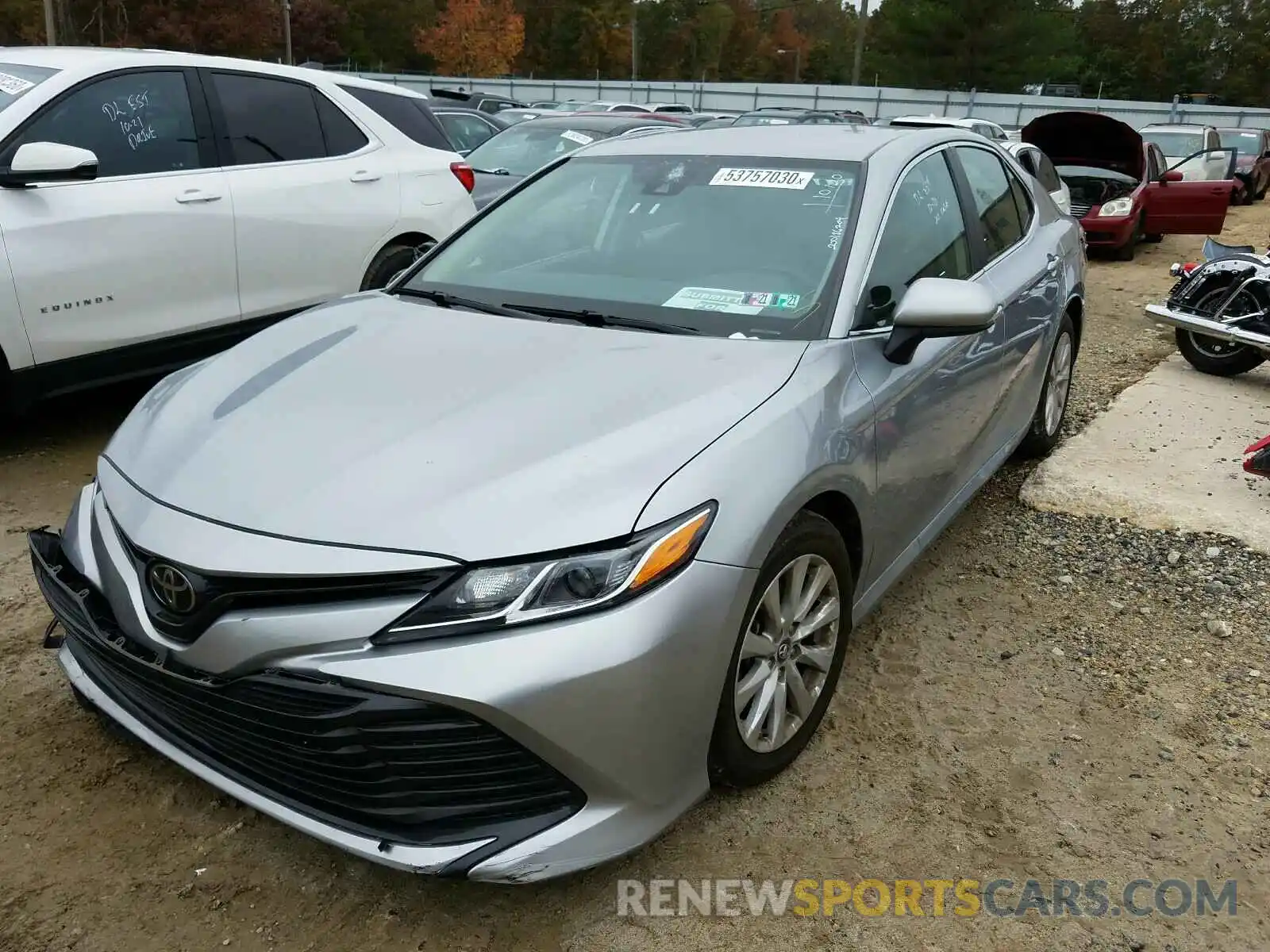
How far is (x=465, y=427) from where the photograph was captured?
2258 millimetres

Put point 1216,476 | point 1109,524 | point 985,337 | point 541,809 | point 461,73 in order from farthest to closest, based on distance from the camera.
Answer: point 461,73 → point 1216,476 → point 1109,524 → point 985,337 → point 541,809

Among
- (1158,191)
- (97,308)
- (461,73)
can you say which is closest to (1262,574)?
(97,308)

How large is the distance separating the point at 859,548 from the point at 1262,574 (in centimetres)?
213

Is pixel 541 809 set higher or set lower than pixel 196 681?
lower

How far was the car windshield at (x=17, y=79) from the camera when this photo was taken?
14.0 feet

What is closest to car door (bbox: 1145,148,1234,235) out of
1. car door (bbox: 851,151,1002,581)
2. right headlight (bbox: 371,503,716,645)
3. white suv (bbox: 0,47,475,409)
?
white suv (bbox: 0,47,475,409)

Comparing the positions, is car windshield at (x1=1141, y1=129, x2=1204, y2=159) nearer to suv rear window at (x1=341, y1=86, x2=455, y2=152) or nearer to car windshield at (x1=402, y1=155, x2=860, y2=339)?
suv rear window at (x1=341, y1=86, x2=455, y2=152)

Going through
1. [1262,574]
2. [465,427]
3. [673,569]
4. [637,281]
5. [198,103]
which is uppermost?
[198,103]

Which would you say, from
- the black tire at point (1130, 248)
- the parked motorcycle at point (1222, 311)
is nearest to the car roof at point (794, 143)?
the parked motorcycle at point (1222, 311)

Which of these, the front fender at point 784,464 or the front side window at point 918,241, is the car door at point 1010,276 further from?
the front fender at point 784,464

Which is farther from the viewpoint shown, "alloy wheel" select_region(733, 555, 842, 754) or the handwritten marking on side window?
the handwritten marking on side window

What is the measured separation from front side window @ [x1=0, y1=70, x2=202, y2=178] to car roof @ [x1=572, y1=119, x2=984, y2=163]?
2232mm

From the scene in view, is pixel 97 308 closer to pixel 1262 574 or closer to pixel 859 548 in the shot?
pixel 859 548

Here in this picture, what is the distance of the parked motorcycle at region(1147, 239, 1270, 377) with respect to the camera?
641 centimetres
